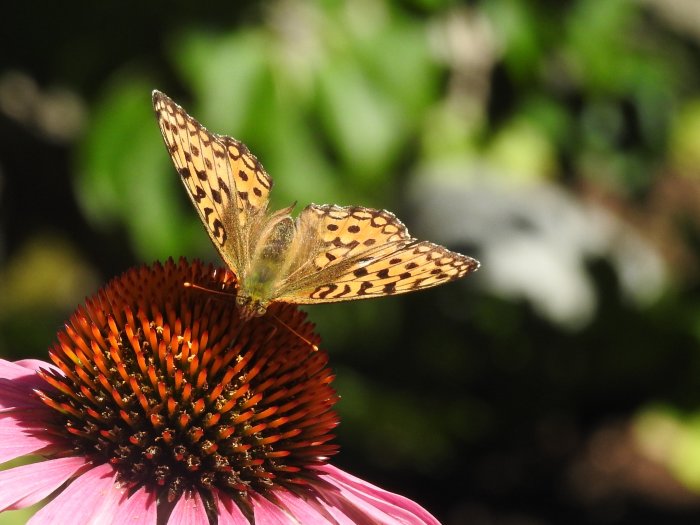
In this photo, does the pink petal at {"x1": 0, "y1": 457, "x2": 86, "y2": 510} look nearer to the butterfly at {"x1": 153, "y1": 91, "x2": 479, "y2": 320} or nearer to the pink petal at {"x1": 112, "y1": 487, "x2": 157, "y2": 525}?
the pink petal at {"x1": 112, "y1": 487, "x2": 157, "y2": 525}

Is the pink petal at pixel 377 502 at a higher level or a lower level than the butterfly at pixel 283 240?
lower

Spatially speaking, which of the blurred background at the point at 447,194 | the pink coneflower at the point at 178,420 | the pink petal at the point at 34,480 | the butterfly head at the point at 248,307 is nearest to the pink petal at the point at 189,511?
the pink coneflower at the point at 178,420

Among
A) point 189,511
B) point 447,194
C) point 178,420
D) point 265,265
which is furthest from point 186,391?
point 447,194

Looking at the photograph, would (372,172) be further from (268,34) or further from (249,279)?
(249,279)

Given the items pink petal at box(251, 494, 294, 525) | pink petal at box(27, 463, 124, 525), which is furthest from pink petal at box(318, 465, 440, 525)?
pink petal at box(27, 463, 124, 525)

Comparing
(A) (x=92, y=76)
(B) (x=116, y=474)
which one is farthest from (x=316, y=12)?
(B) (x=116, y=474)

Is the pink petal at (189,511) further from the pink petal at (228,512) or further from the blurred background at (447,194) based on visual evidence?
the blurred background at (447,194)
